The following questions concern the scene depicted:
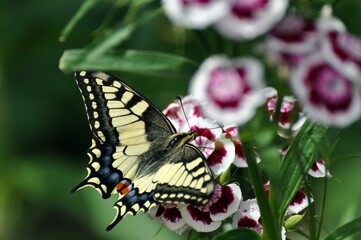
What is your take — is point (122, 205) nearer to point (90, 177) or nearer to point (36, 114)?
point (90, 177)

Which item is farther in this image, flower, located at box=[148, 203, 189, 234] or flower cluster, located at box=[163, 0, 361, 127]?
flower, located at box=[148, 203, 189, 234]

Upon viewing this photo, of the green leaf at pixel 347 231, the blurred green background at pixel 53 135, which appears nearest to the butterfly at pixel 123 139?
the green leaf at pixel 347 231

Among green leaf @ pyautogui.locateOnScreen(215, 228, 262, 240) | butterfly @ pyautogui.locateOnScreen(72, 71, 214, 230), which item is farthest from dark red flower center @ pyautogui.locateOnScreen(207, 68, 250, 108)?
butterfly @ pyautogui.locateOnScreen(72, 71, 214, 230)

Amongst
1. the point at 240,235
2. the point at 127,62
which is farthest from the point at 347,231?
the point at 127,62

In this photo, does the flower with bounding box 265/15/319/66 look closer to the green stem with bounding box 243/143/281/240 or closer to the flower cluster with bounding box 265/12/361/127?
the flower cluster with bounding box 265/12/361/127

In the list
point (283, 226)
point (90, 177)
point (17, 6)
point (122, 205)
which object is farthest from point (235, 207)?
point (17, 6)

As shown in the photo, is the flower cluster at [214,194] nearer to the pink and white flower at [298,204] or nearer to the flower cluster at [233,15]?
the pink and white flower at [298,204]

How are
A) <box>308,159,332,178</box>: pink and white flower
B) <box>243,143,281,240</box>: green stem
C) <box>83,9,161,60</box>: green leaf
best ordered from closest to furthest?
<box>83,9,161,60</box>: green leaf, <box>243,143,281,240</box>: green stem, <box>308,159,332,178</box>: pink and white flower
